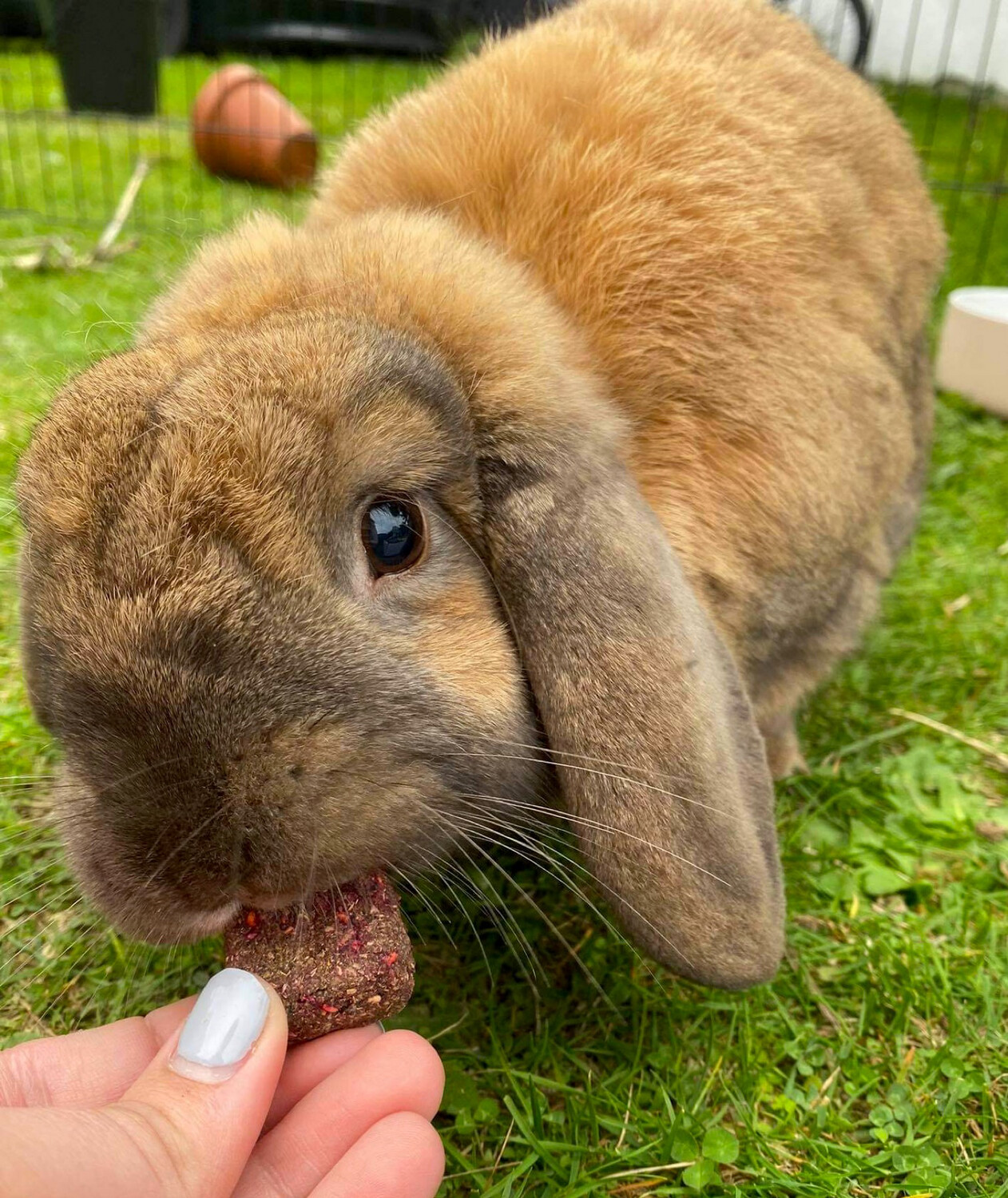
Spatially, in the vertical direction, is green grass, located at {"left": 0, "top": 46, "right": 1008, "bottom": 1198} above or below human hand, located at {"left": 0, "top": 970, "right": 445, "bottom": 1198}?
below

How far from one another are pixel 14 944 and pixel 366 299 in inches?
48.4

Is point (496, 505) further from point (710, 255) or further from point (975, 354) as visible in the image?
point (975, 354)

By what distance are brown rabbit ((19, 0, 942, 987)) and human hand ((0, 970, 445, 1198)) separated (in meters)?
0.17

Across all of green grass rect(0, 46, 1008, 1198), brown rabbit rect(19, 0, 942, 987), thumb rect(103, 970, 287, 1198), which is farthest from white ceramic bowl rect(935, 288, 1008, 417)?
thumb rect(103, 970, 287, 1198)

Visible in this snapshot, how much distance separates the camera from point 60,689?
4.58 ft

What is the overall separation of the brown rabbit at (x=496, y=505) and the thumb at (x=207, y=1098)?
0.39 feet

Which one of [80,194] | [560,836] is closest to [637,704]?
[560,836]

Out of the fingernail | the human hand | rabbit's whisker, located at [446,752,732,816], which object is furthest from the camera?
rabbit's whisker, located at [446,752,732,816]

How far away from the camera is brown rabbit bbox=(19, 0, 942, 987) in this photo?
1342 millimetres

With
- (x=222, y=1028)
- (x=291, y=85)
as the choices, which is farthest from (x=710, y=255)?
(x=291, y=85)

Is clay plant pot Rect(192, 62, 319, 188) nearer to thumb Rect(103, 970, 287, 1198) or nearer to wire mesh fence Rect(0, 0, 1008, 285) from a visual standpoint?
wire mesh fence Rect(0, 0, 1008, 285)

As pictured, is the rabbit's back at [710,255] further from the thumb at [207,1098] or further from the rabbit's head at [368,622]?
the thumb at [207,1098]

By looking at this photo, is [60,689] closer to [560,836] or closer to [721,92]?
[560,836]

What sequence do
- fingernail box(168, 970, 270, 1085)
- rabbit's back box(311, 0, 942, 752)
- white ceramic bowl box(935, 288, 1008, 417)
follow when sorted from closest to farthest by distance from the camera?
fingernail box(168, 970, 270, 1085) → rabbit's back box(311, 0, 942, 752) → white ceramic bowl box(935, 288, 1008, 417)
